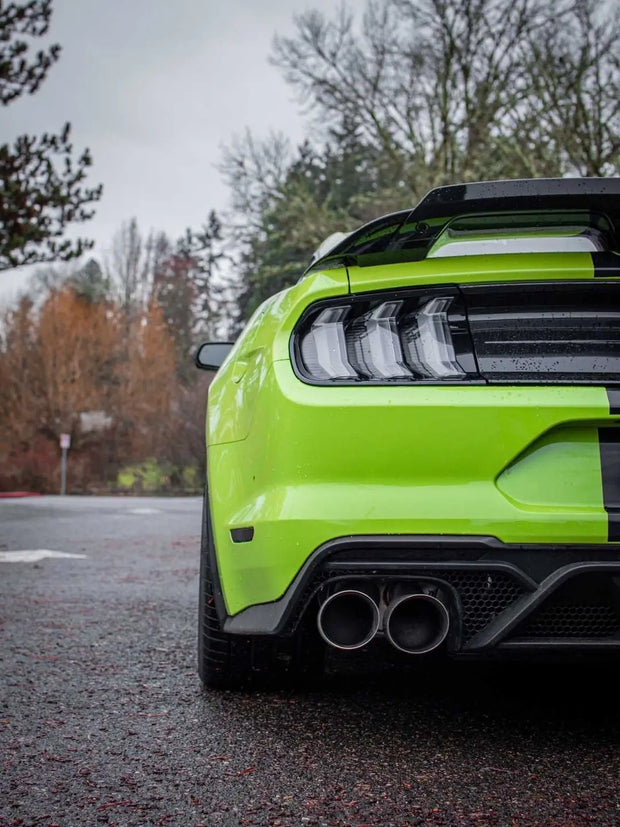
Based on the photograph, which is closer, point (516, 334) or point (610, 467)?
point (610, 467)

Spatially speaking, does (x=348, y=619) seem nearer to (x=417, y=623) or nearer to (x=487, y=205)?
(x=417, y=623)

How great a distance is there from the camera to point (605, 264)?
7.25 feet

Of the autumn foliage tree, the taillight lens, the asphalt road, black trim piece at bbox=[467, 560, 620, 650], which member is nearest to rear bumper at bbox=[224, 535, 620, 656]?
black trim piece at bbox=[467, 560, 620, 650]

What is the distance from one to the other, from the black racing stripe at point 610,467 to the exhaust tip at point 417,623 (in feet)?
1.46

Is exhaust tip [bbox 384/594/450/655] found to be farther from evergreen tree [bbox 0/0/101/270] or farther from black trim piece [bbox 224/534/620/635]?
evergreen tree [bbox 0/0/101/270]

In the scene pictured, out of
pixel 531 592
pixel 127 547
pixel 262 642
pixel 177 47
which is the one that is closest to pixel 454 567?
pixel 531 592

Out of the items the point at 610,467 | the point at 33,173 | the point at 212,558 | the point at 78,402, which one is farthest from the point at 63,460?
the point at 610,467

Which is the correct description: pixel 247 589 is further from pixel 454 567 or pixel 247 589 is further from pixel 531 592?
pixel 531 592

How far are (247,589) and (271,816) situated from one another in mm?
583

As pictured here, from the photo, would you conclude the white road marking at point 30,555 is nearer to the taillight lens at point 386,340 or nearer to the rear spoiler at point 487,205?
the taillight lens at point 386,340

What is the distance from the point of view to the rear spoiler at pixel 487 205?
2.20 metres

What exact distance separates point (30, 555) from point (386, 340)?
5410 mm

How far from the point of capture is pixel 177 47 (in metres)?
14.6

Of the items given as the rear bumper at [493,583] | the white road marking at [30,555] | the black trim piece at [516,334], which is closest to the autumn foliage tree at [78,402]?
the white road marking at [30,555]
